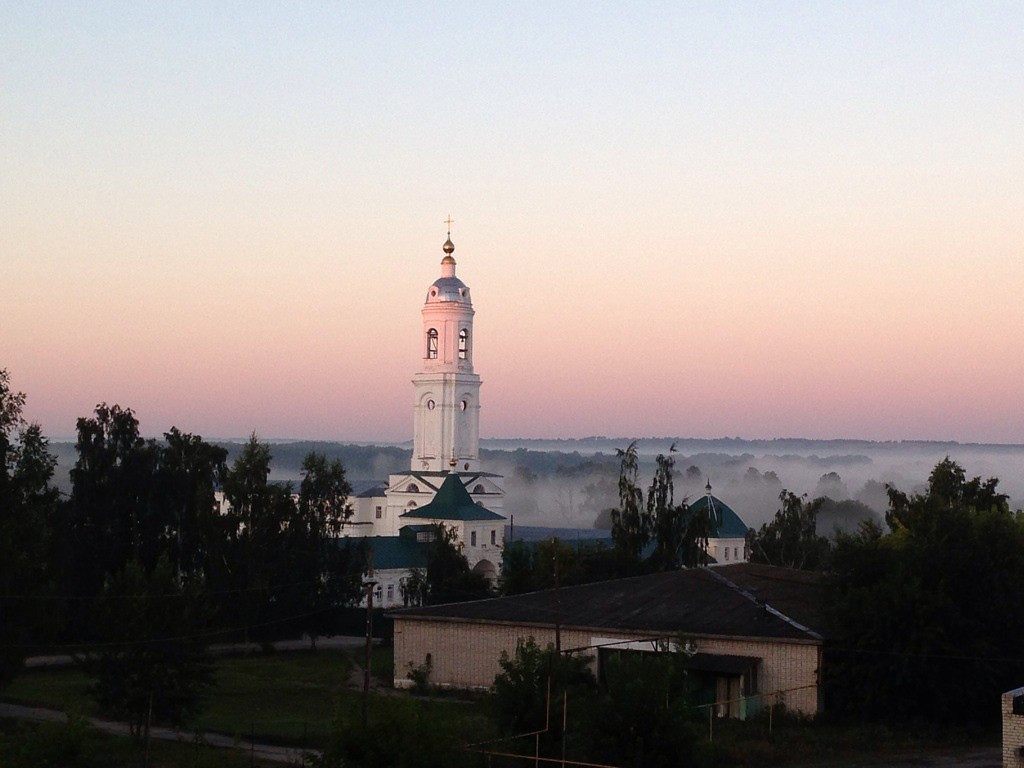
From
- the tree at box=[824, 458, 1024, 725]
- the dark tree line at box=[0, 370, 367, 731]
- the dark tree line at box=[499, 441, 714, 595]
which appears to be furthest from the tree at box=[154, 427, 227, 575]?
the tree at box=[824, 458, 1024, 725]

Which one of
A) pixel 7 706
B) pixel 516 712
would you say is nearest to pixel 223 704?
pixel 7 706

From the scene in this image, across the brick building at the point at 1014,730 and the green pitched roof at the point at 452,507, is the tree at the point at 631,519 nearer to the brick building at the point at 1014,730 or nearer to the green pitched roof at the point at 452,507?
the green pitched roof at the point at 452,507

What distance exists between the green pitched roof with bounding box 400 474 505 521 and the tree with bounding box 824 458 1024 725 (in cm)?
4570

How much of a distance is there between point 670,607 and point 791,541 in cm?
4171

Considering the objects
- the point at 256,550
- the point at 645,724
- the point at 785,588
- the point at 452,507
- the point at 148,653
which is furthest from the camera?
the point at 452,507

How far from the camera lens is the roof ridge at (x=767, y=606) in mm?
38594

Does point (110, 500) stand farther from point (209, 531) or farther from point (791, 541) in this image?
point (791, 541)

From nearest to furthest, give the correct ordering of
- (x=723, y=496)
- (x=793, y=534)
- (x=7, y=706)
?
(x=7, y=706)
(x=793, y=534)
(x=723, y=496)

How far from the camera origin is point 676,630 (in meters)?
40.1

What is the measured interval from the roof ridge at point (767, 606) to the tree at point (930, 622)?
2.42 ft

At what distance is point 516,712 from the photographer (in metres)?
28.9

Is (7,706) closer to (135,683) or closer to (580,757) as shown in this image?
(135,683)

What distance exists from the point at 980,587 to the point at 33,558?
87.3 ft

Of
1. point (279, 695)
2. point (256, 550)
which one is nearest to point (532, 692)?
point (279, 695)
